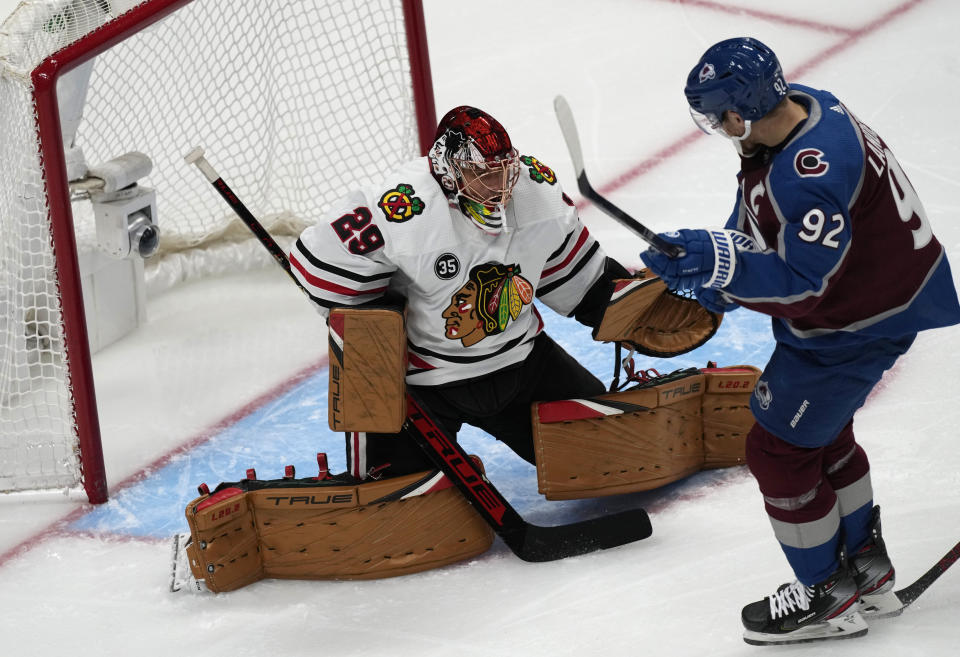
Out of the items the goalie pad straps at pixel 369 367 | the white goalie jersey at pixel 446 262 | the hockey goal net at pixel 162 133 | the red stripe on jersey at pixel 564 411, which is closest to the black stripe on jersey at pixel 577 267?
the white goalie jersey at pixel 446 262

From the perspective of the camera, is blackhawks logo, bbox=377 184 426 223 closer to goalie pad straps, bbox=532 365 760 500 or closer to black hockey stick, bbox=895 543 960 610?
goalie pad straps, bbox=532 365 760 500

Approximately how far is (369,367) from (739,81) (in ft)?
3.07

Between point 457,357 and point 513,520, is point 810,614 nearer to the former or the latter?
point 513,520

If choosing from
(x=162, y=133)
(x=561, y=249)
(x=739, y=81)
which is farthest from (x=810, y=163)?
(x=162, y=133)

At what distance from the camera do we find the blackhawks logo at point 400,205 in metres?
2.80

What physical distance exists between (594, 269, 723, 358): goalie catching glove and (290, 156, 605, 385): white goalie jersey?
10cm

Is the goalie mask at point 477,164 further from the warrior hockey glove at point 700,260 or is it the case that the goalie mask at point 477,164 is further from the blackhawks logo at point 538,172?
the warrior hockey glove at point 700,260

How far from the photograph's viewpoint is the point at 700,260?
240 centimetres

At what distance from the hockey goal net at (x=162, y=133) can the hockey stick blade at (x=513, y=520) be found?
2.77ft

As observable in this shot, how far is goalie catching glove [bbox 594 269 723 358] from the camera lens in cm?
300

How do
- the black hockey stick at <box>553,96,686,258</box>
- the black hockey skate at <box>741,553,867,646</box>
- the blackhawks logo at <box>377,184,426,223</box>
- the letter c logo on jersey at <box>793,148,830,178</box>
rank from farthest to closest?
the blackhawks logo at <box>377,184,426,223</box>, the black hockey skate at <box>741,553,867,646</box>, the black hockey stick at <box>553,96,686,258</box>, the letter c logo on jersey at <box>793,148,830,178</box>

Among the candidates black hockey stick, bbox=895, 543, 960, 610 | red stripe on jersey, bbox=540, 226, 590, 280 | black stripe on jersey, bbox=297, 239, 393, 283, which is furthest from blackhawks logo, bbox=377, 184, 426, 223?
black hockey stick, bbox=895, 543, 960, 610

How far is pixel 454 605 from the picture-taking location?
114 inches

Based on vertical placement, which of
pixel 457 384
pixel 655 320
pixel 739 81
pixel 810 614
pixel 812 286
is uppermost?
pixel 739 81
